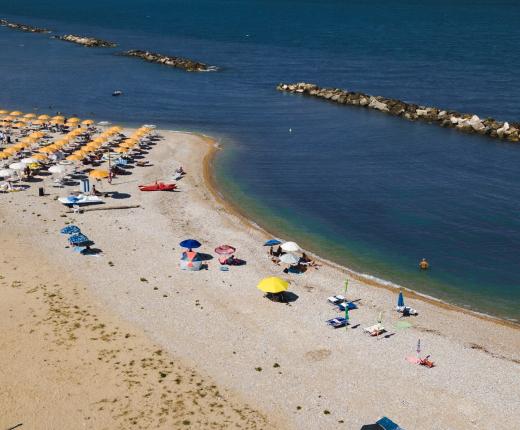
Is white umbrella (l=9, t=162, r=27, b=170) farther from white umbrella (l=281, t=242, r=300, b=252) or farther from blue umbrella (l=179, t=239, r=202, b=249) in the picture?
white umbrella (l=281, t=242, r=300, b=252)

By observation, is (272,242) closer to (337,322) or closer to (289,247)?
(289,247)

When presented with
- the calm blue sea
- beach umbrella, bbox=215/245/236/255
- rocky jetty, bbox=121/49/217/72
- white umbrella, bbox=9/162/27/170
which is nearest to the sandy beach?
beach umbrella, bbox=215/245/236/255

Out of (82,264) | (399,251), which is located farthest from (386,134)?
(82,264)

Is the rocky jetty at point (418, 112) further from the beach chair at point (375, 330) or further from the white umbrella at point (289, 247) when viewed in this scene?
the beach chair at point (375, 330)

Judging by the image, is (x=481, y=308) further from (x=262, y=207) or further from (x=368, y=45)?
(x=368, y=45)

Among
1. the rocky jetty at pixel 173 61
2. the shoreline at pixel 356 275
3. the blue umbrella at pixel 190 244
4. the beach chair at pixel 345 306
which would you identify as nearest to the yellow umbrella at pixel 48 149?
the shoreline at pixel 356 275

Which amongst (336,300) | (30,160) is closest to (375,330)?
(336,300)
